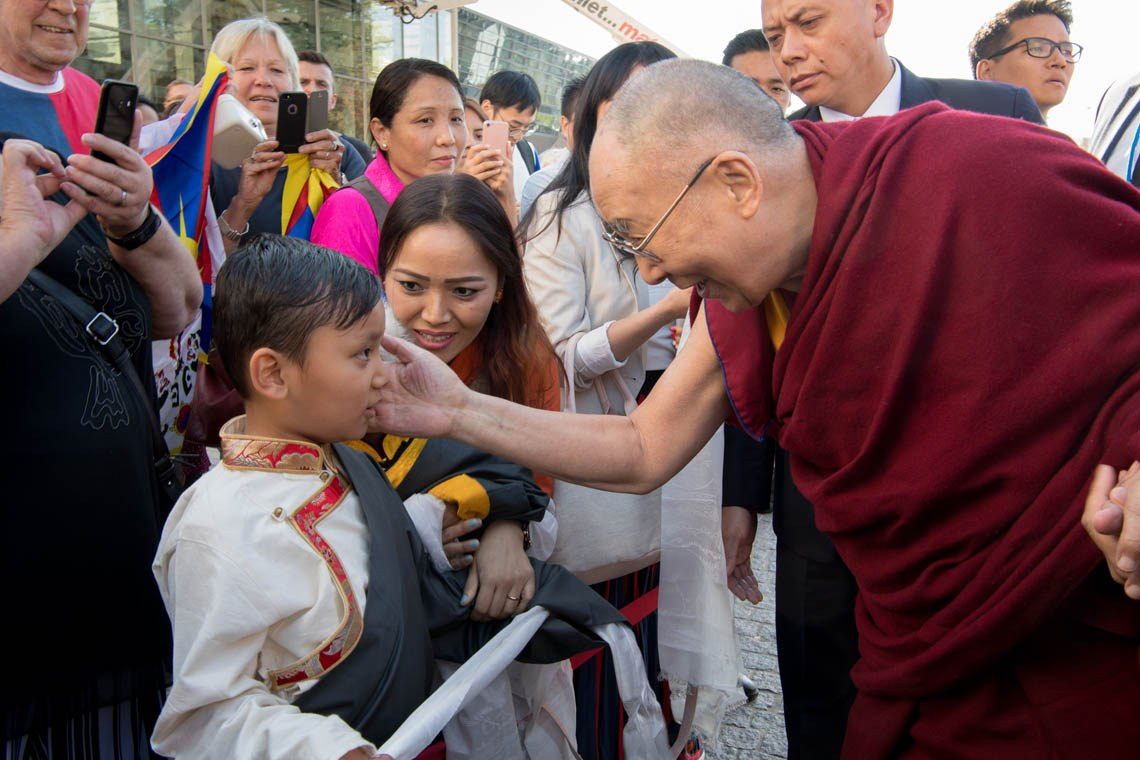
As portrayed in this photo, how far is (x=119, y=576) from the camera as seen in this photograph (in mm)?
1731

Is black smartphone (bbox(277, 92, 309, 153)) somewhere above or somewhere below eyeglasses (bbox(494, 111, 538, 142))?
above

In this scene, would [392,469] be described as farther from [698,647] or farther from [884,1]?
[884,1]

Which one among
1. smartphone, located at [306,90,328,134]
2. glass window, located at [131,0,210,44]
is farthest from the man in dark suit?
glass window, located at [131,0,210,44]

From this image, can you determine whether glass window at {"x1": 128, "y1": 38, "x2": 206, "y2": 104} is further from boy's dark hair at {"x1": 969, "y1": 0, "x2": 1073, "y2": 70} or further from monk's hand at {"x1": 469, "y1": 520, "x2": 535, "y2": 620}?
monk's hand at {"x1": 469, "y1": 520, "x2": 535, "y2": 620}

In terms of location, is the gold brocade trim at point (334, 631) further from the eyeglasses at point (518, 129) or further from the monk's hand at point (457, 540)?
the eyeglasses at point (518, 129)

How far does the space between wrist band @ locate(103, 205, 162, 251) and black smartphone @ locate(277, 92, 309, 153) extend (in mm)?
1230

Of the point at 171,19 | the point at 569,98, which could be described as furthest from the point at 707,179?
the point at 171,19

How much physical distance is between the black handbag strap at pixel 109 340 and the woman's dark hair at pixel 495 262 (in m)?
0.63

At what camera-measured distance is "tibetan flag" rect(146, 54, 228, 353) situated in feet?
7.75

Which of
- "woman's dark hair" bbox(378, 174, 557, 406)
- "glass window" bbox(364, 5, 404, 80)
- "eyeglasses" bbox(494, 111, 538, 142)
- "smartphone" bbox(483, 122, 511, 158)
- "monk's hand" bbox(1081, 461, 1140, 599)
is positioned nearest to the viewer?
"monk's hand" bbox(1081, 461, 1140, 599)

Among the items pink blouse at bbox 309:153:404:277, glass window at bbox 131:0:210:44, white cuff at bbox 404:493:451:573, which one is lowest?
glass window at bbox 131:0:210:44

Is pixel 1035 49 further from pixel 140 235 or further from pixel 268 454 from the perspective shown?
pixel 268 454

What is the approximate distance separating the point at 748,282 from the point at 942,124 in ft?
1.27

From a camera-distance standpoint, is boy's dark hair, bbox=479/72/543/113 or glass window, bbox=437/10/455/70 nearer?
boy's dark hair, bbox=479/72/543/113
